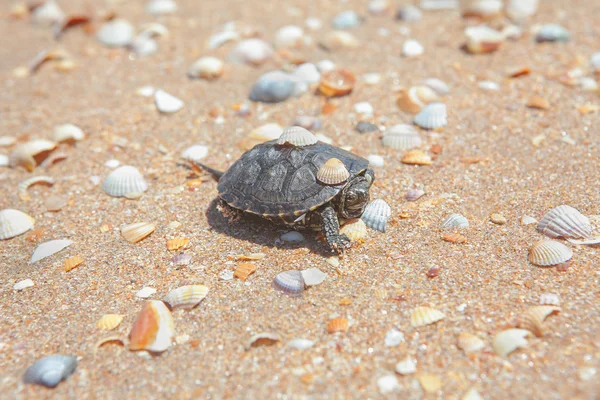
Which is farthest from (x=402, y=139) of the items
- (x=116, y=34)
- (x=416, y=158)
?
(x=116, y=34)

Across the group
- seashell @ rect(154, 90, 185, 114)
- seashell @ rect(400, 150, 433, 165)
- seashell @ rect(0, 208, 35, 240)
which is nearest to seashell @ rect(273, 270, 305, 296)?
seashell @ rect(400, 150, 433, 165)

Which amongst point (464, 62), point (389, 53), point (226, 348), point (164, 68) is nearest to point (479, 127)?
point (464, 62)

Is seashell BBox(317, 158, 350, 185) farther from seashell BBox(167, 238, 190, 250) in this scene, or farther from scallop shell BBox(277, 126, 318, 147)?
seashell BBox(167, 238, 190, 250)

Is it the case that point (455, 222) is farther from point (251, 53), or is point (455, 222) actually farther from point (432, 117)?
point (251, 53)

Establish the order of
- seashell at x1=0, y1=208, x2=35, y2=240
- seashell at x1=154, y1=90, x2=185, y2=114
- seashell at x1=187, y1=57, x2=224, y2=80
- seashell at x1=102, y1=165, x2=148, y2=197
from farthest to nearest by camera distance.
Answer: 1. seashell at x1=187, y1=57, x2=224, y2=80
2. seashell at x1=154, y1=90, x2=185, y2=114
3. seashell at x1=102, y1=165, x2=148, y2=197
4. seashell at x1=0, y1=208, x2=35, y2=240

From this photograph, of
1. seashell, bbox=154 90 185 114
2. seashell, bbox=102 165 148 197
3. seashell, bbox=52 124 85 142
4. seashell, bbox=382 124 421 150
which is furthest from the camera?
seashell, bbox=154 90 185 114

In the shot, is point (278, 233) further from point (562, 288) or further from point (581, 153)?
point (581, 153)

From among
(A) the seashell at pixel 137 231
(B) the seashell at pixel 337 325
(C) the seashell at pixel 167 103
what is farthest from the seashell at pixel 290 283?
(C) the seashell at pixel 167 103
